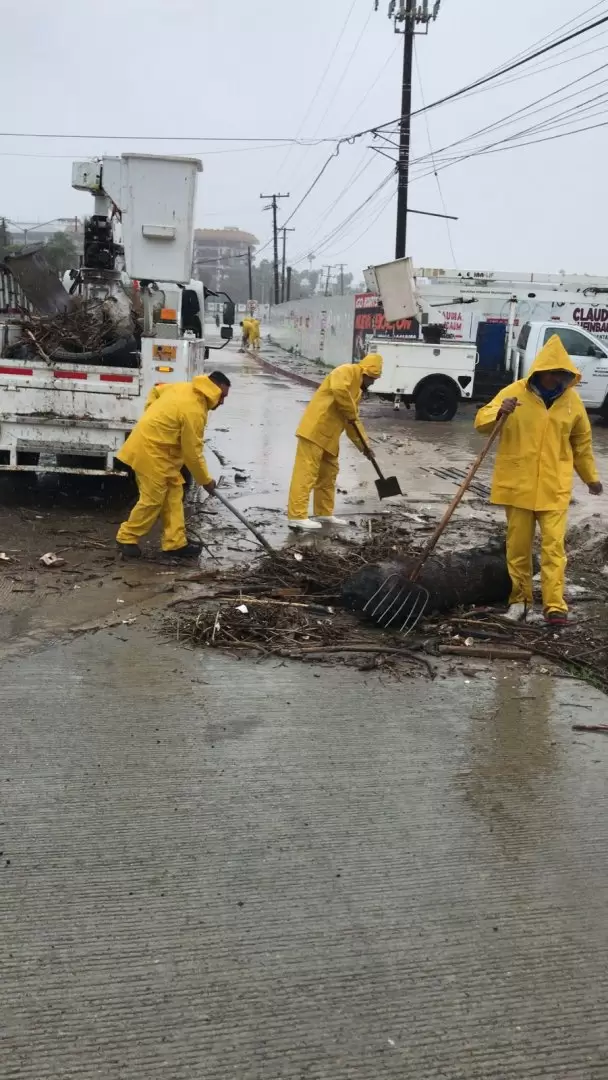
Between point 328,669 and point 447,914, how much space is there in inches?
76.5

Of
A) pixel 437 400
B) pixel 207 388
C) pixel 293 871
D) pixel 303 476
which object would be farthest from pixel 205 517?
pixel 437 400

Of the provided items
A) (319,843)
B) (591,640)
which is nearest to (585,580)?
(591,640)

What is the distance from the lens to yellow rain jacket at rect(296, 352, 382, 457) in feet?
23.7

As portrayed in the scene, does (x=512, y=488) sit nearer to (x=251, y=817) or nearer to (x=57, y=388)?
(x=251, y=817)

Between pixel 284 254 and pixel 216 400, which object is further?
pixel 284 254

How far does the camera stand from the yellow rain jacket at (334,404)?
23.7 feet

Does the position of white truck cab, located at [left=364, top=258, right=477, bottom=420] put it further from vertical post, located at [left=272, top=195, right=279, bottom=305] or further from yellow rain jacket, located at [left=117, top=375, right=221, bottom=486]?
vertical post, located at [left=272, top=195, right=279, bottom=305]

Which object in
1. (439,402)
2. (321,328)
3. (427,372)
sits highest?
(321,328)

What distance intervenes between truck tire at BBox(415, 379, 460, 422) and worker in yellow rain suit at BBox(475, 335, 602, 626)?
35.6ft

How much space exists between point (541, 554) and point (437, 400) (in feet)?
36.4

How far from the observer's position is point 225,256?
83.7m

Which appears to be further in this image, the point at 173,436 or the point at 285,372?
the point at 285,372

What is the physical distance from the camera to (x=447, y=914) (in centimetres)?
262

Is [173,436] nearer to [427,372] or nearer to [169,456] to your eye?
[169,456]
